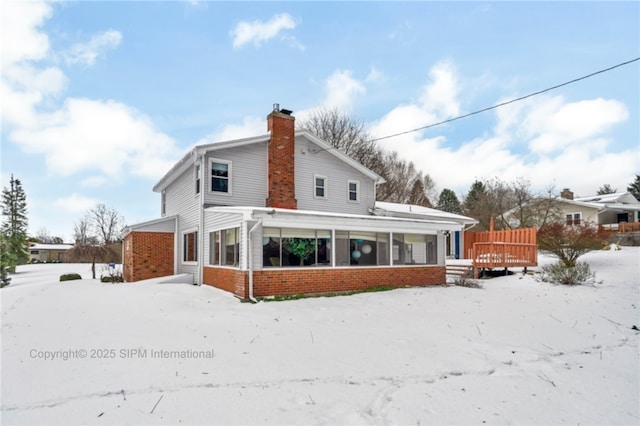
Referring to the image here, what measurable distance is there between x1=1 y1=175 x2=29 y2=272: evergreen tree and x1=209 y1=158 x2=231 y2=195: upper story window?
118 feet

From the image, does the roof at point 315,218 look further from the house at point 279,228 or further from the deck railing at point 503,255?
the deck railing at point 503,255

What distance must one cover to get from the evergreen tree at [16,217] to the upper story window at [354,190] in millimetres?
37942

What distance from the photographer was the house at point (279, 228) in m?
10.9

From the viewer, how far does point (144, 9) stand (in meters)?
11.1

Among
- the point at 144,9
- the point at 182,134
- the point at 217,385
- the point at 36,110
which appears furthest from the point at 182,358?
the point at 182,134

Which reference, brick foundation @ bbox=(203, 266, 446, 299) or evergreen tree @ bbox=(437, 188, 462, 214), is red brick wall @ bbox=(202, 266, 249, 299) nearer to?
brick foundation @ bbox=(203, 266, 446, 299)

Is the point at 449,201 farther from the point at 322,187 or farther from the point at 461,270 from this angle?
the point at 322,187

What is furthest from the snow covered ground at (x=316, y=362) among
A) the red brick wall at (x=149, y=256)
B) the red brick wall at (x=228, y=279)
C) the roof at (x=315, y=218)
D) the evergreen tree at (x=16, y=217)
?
the evergreen tree at (x=16, y=217)

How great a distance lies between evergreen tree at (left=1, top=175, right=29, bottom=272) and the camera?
37719 mm

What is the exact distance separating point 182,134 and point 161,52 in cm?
762

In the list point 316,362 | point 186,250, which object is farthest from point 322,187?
point 316,362

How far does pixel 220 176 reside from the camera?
13.8 m

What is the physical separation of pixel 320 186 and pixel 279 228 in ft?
18.8

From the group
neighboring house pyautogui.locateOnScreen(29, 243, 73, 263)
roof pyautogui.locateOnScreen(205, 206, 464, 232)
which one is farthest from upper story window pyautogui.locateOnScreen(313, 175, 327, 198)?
neighboring house pyautogui.locateOnScreen(29, 243, 73, 263)
